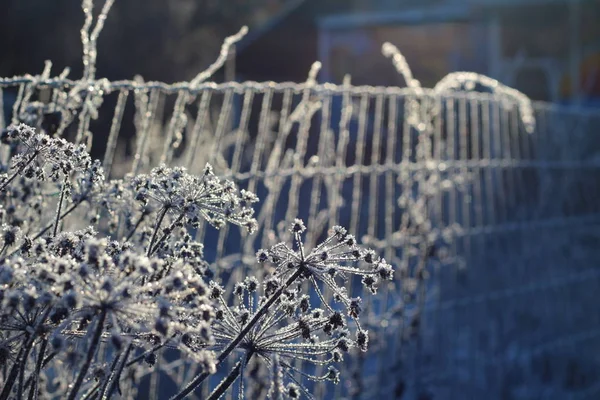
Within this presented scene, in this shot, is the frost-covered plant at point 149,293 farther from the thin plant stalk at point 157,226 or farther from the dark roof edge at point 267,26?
the dark roof edge at point 267,26

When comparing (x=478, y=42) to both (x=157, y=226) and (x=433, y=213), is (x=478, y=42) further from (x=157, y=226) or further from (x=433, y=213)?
(x=157, y=226)

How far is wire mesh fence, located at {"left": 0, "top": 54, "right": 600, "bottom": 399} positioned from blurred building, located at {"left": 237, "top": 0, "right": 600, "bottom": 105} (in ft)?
30.5

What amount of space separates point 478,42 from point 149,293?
1686cm

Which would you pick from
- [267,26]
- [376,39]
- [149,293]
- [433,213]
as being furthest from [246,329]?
[267,26]

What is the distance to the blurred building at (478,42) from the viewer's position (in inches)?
659

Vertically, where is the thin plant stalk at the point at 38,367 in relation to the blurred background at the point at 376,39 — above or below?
below

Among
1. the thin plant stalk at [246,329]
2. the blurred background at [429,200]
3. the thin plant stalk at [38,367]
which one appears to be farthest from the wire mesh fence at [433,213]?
the thin plant stalk at [246,329]

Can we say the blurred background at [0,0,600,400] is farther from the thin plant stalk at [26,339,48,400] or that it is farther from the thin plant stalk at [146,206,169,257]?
the thin plant stalk at [26,339,48,400]

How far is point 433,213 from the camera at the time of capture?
228 inches

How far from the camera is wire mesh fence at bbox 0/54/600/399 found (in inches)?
123

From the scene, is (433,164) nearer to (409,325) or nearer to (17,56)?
(409,325)

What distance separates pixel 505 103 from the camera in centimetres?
506

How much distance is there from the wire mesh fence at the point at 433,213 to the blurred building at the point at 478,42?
30.5ft

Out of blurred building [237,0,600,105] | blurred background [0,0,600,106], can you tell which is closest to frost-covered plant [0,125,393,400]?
blurred background [0,0,600,106]
